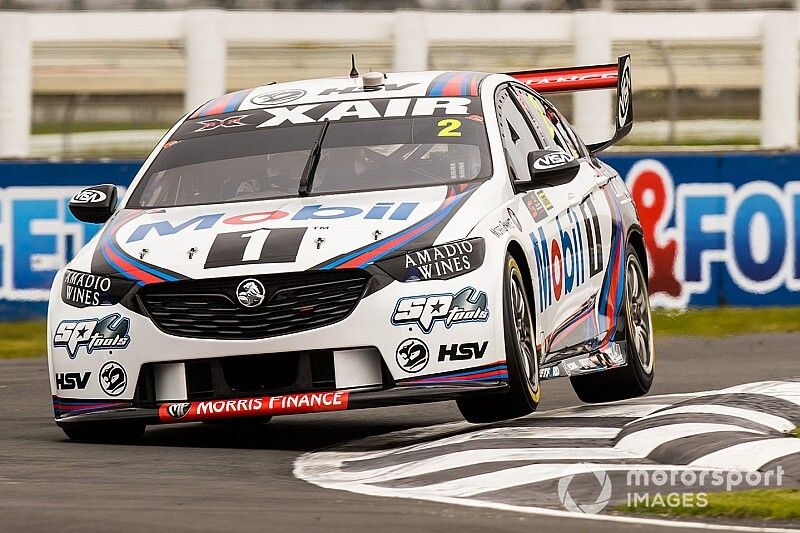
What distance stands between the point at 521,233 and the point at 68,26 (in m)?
15.4

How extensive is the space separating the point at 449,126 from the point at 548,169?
57 centimetres

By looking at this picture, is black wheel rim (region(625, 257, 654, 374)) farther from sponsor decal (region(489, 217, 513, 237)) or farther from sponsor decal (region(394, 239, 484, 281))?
sponsor decal (region(394, 239, 484, 281))

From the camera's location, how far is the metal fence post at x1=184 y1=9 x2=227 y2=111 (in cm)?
2281

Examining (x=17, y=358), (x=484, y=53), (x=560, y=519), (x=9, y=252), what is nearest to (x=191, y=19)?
(x=484, y=53)

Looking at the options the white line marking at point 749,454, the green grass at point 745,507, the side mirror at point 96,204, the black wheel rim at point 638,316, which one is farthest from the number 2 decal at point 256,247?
the black wheel rim at point 638,316

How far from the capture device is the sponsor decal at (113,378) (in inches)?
323

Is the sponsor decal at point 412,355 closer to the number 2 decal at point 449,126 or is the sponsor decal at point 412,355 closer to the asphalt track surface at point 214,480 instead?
the asphalt track surface at point 214,480

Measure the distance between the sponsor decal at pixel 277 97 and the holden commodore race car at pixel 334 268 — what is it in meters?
0.02

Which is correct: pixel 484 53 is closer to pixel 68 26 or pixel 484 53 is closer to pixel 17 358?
pixel 68 26

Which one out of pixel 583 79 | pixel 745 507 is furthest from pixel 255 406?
pixel 583 79

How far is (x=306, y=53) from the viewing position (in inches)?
923

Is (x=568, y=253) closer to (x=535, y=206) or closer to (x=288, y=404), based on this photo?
(x=535, y=206)

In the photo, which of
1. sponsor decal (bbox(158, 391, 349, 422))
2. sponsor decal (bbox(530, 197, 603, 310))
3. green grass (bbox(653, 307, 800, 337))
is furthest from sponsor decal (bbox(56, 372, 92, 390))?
green grass (bbox(653, 307, 800, 337))

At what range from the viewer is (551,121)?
10.4m
